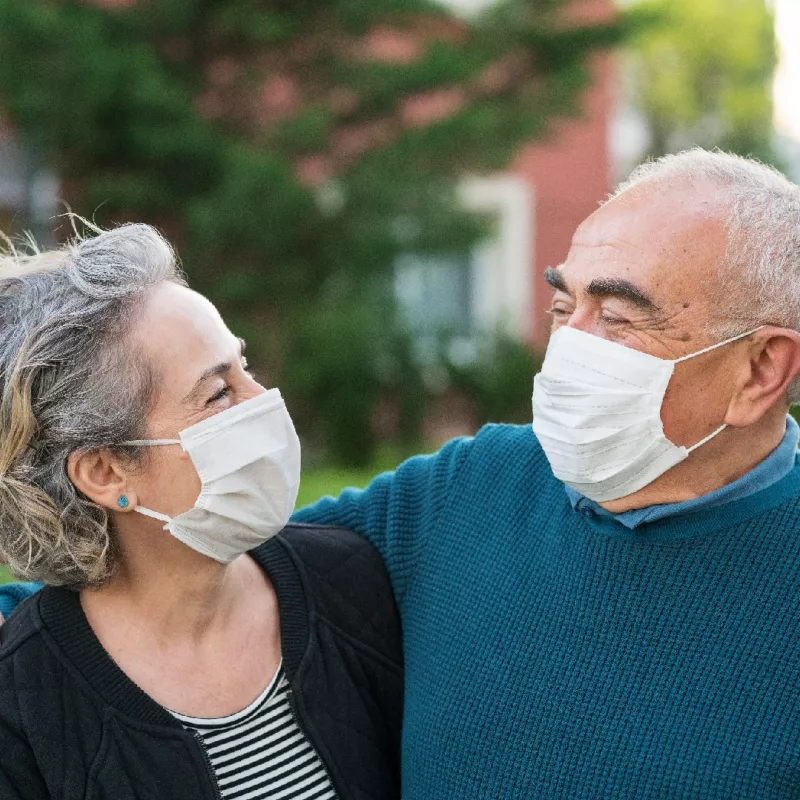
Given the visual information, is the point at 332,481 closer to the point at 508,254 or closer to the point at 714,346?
the point at 714,346

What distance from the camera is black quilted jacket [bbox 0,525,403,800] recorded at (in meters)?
2.28

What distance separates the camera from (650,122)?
24.0 m

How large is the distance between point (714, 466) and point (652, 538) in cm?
19

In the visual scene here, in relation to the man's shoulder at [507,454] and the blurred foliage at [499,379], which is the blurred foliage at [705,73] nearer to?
the blurred foliage at [499,379]

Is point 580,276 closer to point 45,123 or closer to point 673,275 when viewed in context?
point 673,275

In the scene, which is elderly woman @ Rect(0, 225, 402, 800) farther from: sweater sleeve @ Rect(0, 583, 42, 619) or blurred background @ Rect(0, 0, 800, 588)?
blurred background @ Rect(0, 0, 800, 588)

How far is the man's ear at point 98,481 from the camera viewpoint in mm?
2506

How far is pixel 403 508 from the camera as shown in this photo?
2.80 m

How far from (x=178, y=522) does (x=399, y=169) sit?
7.80 metres

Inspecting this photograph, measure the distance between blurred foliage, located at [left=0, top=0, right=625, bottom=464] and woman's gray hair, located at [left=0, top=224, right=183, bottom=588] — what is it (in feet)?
22.6

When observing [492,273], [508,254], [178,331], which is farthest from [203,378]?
[508,254]

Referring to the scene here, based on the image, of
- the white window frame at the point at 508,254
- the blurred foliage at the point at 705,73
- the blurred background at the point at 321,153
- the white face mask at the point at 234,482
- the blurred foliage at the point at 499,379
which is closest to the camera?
the white face mask at the point at 234,482

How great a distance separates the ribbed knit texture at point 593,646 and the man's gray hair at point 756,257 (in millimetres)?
342

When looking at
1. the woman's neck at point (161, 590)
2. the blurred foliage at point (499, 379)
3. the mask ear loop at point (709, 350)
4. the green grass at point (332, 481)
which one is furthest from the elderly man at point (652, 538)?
the blurred foliage at point (499, 379)
